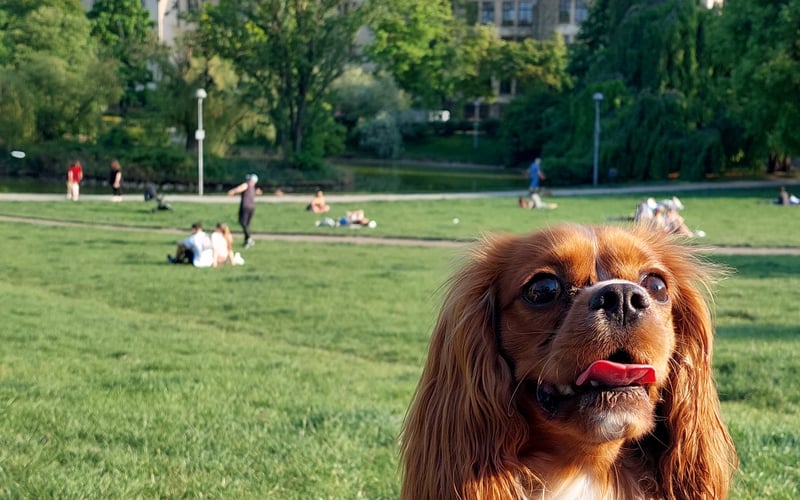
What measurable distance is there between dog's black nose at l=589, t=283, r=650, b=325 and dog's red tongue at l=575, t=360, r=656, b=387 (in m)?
0.15

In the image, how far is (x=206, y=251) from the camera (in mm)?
20812

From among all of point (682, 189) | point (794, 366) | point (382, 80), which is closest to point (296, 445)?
point (794, 366)

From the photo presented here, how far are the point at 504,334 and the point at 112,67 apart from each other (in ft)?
223

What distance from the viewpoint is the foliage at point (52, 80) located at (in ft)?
206

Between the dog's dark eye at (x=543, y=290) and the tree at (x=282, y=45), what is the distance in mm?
61469

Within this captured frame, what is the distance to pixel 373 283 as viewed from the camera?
58.8 ft

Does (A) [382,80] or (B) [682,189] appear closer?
(B) [682,189]

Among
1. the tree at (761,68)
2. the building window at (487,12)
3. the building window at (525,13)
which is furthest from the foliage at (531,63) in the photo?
the tree at (761,68)

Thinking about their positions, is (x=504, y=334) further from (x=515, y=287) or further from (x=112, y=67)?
(x=112, y=67)

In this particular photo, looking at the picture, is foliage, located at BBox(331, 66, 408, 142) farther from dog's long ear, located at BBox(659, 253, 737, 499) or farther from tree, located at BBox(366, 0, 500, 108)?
dog's long ear, located at BBox(659, 253, 737, 499)

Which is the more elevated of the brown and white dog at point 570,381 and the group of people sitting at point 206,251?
the brown and white dog at point 570,381

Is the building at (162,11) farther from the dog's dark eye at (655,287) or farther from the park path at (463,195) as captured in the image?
the dog's dark eye at (655,287)

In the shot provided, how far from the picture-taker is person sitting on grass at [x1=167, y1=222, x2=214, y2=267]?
20.7 meters

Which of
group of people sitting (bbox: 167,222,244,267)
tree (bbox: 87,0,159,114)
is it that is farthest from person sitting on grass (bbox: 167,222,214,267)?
tree (bbox: 87,0,159,114)
